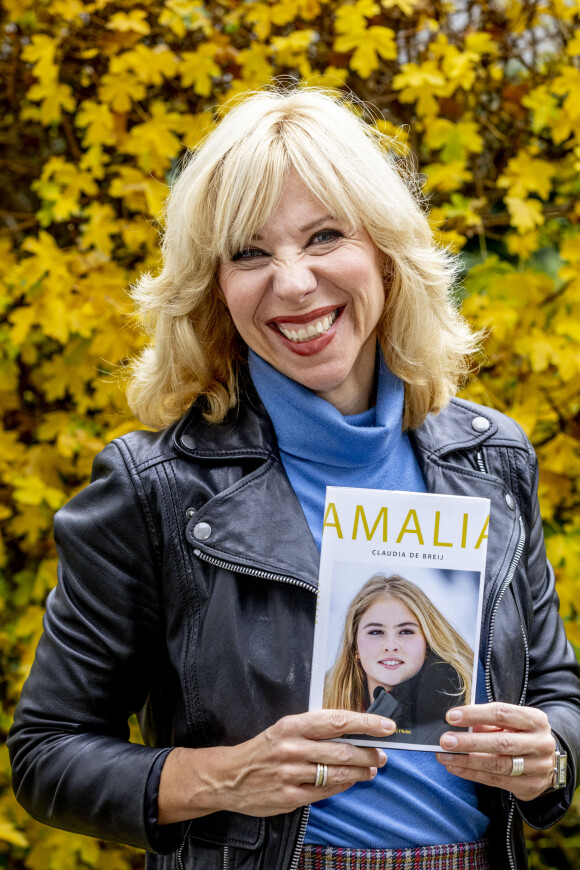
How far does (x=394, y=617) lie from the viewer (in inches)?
49.6

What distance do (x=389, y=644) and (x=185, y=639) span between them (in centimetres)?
34

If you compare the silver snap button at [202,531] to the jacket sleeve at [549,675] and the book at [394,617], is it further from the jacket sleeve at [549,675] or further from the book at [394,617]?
the jacket sleeve at [549,675]

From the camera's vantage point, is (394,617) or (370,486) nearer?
(394,617)

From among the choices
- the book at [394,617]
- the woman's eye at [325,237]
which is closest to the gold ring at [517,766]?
the book at [394,617]

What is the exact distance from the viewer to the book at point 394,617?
4.10 ft

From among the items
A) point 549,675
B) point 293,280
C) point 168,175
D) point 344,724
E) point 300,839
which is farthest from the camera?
point 168,175

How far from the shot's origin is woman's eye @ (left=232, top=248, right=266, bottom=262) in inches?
59.6

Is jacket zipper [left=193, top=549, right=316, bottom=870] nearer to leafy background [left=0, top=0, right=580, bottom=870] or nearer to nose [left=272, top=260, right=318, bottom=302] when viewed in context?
nose [left=272, top=260, right=318, bottom=302]

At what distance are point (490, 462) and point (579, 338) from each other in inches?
36.6

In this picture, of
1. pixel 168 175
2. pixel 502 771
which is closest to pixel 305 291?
pixel 502 771

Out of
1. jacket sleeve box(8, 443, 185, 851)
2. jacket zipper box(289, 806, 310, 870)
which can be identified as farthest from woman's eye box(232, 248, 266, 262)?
jacket zipper box(289, 806, 310, 870)

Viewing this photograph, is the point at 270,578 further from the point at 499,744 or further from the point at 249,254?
the point at 249,254

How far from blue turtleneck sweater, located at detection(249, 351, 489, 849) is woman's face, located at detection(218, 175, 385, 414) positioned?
55 millimetres

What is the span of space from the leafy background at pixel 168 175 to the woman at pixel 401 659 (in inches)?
50.3
